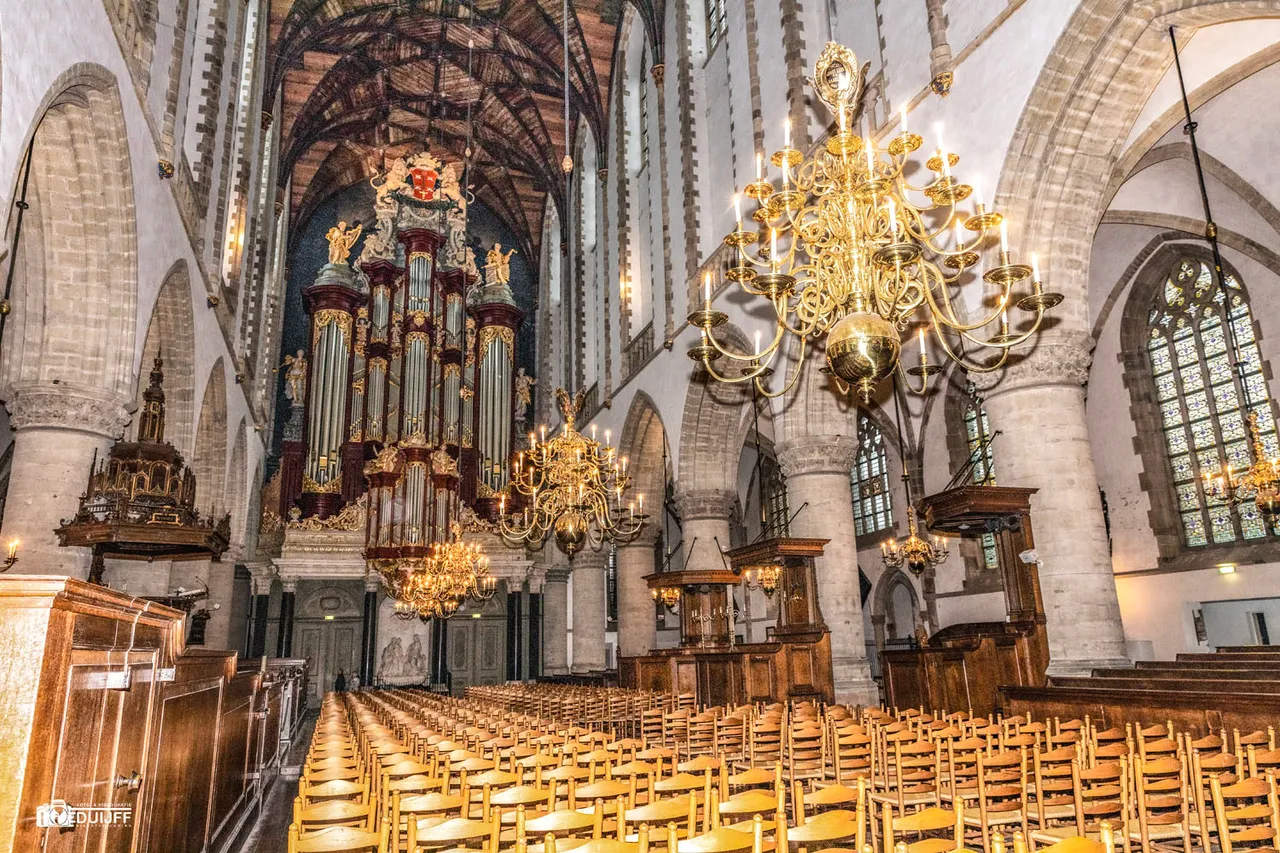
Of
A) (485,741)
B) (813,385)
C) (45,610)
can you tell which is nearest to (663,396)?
(813,385)

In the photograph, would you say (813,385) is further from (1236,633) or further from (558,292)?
(558,292)

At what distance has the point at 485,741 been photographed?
6.24 meters

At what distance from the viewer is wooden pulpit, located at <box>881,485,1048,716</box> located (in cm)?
913

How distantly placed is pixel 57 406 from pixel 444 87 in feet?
65.3

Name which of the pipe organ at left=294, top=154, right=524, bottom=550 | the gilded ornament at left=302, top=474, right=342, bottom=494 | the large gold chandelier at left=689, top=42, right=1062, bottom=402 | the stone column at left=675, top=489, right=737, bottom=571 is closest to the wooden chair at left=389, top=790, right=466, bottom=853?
the large gold chandelier at left=689, top=42, right=1062, bottom=402

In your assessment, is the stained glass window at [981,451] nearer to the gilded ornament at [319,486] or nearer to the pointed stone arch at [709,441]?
the pointed stone arch at [709,441]

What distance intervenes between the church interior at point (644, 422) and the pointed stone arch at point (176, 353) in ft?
0.26

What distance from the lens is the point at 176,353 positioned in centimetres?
1248

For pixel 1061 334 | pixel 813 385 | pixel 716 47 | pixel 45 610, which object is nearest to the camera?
pixel 45 610

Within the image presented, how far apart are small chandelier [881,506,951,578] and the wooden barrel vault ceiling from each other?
39.4ft

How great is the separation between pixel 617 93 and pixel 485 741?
1885 cm

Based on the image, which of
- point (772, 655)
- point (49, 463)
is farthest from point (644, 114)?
point (49, 463)

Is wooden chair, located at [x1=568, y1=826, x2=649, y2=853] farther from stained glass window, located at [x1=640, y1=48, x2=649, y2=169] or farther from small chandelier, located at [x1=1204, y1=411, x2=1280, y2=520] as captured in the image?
stained glass window, located at [x1=640, y1=48, x2=649, y2=169]

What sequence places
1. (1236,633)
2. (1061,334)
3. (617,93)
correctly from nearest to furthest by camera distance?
(1061,334)
(1236,633)
(617,93)
